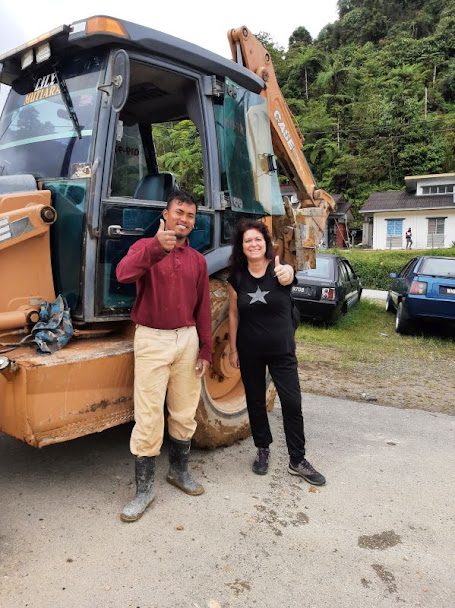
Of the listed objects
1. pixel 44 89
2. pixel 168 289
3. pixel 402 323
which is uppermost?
pixel 44 89

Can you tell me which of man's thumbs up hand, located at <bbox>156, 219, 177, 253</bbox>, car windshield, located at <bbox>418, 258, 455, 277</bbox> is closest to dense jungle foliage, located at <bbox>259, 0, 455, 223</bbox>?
car windshield, located at <bbox>418, 258, 455, 277</bbox>

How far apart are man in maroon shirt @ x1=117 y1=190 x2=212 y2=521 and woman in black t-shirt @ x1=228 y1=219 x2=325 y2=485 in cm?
41

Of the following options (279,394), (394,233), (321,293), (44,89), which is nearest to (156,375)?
(279,394)

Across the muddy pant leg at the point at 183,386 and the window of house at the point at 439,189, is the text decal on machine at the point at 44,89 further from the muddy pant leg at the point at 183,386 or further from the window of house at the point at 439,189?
the window of house at the point at 439,189

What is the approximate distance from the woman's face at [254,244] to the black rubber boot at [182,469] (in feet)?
4.24

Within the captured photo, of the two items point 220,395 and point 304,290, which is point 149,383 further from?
point 304,290

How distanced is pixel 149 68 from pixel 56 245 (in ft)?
4.18

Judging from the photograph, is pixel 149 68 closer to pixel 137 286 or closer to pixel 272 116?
pixel 137 286

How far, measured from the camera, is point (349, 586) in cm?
243

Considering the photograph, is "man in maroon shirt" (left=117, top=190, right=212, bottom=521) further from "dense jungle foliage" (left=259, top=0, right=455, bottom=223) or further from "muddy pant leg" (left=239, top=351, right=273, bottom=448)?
"dense jungle foliage" (left=259, top=0, right=455, bottom=223)

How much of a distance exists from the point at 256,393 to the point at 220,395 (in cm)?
60

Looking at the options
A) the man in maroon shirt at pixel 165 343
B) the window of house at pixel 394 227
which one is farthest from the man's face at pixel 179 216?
the window of house at pixel 394 227

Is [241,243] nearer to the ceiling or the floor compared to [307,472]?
nearer to the ceiling

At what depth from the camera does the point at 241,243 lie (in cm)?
343
